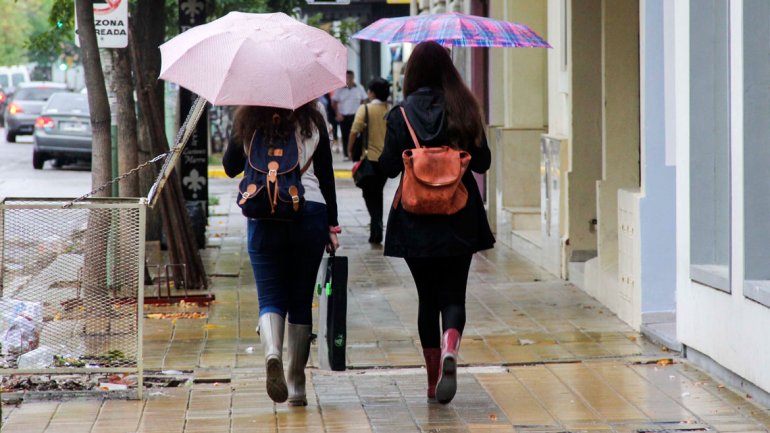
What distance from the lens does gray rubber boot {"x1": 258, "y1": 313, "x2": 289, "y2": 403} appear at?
6.75 meters

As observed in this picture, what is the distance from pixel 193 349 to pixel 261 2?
16369 millimetres

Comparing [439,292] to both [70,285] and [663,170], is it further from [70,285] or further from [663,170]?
[663,170]

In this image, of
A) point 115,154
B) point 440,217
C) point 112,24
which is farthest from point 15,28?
point 440,217

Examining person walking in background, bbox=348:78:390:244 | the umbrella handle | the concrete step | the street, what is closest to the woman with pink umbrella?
the umbrella handle

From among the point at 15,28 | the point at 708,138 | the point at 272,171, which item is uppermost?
the point at 15,28

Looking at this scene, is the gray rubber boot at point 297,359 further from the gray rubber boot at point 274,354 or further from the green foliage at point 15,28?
the green foliage at point 15,28

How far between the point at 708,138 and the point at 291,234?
268 cm

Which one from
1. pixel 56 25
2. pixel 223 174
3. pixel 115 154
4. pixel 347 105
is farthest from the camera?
pixel 347 105

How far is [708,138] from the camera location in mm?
8117

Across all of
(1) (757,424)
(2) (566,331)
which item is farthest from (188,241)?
(1) (757,424)

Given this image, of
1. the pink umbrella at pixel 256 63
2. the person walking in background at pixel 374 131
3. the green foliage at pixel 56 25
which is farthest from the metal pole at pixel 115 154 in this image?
the pink umbrella at pixel 256 63

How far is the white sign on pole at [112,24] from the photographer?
472 inches

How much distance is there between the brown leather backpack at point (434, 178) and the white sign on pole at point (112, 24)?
558 cm

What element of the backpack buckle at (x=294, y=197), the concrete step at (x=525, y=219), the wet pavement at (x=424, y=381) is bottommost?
the wet pavement at (x=424, y=381)
